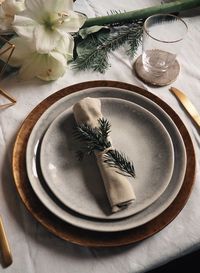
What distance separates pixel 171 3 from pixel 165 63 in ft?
0.60

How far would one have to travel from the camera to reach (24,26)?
1.93 ft

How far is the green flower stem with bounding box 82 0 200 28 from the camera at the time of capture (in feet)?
2.45

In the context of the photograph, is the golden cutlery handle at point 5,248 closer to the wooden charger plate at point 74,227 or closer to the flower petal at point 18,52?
the wooden charger plate at point 74,227

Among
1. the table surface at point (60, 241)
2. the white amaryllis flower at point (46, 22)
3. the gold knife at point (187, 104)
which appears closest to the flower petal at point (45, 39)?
the white amaryllis flower at point (46, 22)

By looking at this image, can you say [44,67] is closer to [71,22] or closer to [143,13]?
[71,22]

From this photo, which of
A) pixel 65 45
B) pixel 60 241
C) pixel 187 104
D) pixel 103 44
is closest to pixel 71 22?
pixel 65 45

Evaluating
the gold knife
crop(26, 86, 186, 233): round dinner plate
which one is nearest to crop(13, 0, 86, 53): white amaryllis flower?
crop(26, 86, 186, 233): round dinner plate

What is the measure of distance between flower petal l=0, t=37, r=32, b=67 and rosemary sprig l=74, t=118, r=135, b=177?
0.19 m

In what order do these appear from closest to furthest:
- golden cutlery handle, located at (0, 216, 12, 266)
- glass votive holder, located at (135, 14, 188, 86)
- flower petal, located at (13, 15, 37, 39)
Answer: golden cutlery handle, located at (0, 216, 12, 266), flower petal, located at (13, 15, 37, 39), glass votive holder, located at (135, 14, 188, 86)

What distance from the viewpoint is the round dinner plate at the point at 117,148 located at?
50 cm

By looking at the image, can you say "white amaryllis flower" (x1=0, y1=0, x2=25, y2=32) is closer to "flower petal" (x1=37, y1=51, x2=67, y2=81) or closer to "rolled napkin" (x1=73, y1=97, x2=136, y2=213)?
"flower petal" (x1=37, y1=51, x2=67, y2=81)

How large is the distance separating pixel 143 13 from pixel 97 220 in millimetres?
506

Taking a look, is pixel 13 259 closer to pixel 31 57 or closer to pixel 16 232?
pixel 16 232

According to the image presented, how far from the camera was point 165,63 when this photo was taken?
0.73 m
